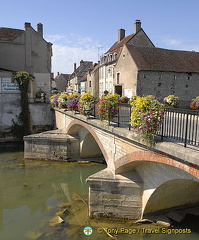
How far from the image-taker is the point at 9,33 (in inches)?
1086

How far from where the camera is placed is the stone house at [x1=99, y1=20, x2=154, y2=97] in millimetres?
31450

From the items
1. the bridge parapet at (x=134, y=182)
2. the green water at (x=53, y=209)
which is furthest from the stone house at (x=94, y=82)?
the bridge parapet at (x=134, y=182)

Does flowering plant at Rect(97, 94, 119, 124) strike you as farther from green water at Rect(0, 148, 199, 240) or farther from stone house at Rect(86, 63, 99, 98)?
stone house at Rect(86, 63, 99, 98)

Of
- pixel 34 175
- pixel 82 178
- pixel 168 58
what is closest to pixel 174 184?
pixel 82 178

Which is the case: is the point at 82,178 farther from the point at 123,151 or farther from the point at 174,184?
the point at 174,184

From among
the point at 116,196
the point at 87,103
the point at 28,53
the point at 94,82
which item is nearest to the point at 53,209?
the point at 116,196

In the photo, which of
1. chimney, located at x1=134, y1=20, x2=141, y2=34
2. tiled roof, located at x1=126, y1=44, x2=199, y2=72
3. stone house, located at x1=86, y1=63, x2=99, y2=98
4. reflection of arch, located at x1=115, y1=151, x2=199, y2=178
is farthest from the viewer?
stone house, located at x1=86, y1=63, x2=99, y2=98

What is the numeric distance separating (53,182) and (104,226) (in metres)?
5.62

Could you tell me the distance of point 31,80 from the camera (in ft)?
82.2

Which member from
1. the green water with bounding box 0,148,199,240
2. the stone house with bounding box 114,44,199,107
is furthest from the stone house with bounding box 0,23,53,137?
the stone house with bounding box 114,44,199,107

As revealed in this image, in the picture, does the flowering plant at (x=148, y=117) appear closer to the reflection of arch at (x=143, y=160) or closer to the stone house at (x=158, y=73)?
the reflection of arch at (x=143, y=160)

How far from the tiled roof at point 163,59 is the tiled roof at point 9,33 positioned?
13.7 metres

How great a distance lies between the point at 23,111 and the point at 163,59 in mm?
17342

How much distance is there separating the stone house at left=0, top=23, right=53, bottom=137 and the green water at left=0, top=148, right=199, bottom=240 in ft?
29.8
